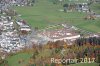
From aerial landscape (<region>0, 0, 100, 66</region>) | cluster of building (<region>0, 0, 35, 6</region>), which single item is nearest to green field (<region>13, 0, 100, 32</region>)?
aerial landscape (<region>0, 0, 100, 66</region>)

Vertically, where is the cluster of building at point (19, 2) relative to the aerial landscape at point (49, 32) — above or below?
below

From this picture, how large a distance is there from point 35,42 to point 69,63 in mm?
12629

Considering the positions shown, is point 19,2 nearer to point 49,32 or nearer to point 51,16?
point 51,16

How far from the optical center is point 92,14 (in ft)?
229

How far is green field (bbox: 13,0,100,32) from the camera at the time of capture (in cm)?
6219

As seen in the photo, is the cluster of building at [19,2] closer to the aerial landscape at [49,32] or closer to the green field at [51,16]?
the aerial landscape at [49,32]

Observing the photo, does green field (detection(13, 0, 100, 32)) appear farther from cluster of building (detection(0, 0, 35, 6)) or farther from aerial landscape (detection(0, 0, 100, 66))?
cluster of building (detection(0, 0, 35, 6))

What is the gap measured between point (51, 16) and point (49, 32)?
10072mm

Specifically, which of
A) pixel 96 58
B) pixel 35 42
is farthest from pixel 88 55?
pixel 35 42

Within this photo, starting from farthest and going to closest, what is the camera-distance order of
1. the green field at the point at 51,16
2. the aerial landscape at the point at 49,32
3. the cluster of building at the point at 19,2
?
1. the cluster of building at the point at 19,2
2. the green field at the point at 51,16
3. the aerial landscape at the point at 49,32

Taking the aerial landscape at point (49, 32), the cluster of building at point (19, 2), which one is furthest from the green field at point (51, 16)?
the cluster of building at point (19, 2)

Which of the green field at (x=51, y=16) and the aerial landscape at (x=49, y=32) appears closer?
the aerial landscape at (x=49, y=32)

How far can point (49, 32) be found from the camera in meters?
57.6

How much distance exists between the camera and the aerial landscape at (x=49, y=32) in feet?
138
